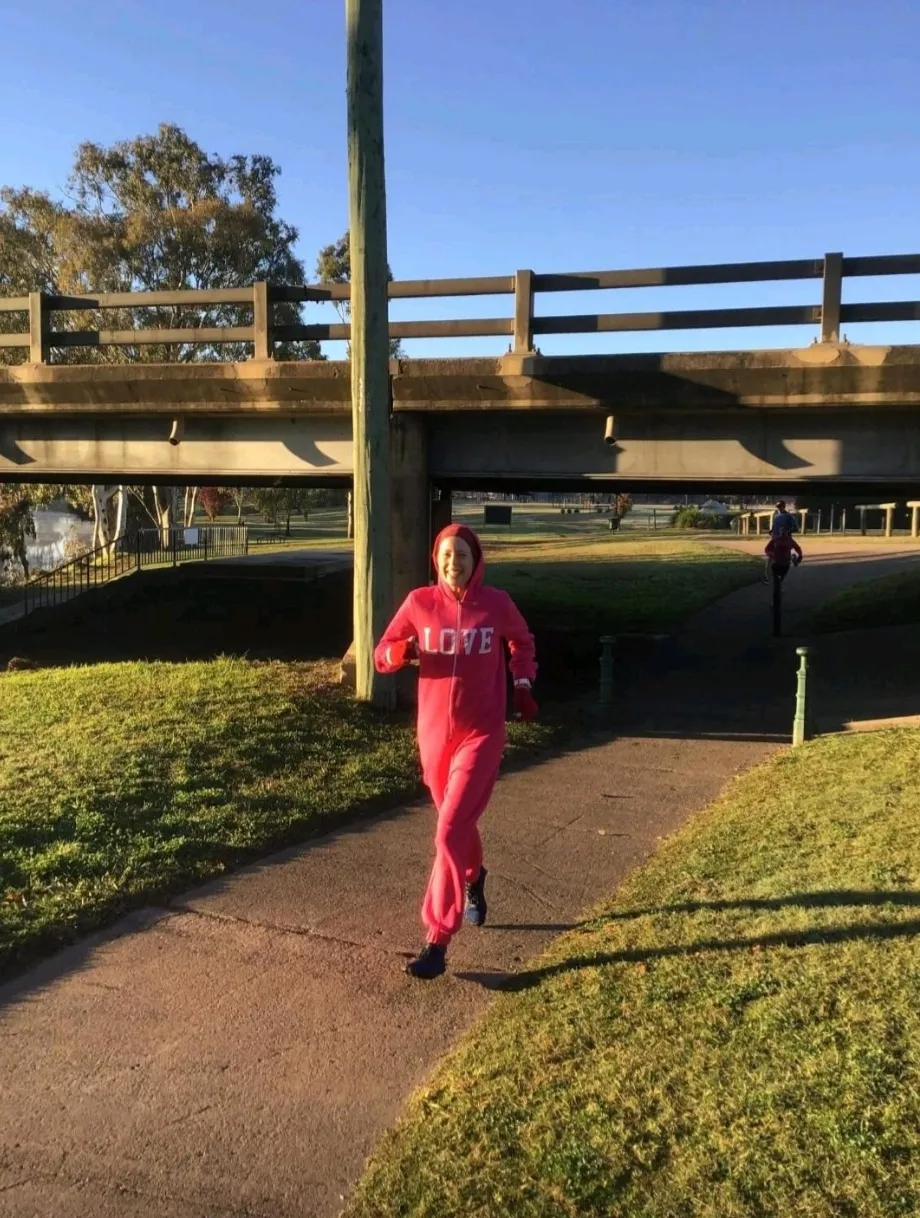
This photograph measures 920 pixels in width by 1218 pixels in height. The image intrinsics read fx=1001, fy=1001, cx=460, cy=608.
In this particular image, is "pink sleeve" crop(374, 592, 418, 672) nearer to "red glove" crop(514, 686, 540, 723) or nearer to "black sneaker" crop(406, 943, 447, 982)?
"red glove" crop(514, 686, 540, 723)

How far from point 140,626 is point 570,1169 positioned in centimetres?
1815

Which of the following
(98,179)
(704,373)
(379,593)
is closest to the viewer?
(379,593)

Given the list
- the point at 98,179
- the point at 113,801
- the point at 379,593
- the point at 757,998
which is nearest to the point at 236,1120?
the point at 757,998

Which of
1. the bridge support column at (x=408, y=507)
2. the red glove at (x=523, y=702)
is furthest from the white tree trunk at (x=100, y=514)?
the red glove at (x=523, y=702)

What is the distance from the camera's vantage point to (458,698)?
4316mm

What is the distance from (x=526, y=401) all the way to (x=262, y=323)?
3.10m

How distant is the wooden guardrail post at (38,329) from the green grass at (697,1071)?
10020mm

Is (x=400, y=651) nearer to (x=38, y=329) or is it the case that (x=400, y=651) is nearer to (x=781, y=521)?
(x=38, y=329)

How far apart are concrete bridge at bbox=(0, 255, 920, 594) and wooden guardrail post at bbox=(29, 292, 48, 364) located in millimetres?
22

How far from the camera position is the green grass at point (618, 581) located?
64.4ft

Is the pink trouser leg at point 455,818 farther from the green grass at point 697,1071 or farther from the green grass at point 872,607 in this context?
the green grass at point 872,607

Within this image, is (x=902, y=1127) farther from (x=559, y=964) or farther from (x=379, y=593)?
(x=379, y=593)

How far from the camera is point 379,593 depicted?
9336 millimetres

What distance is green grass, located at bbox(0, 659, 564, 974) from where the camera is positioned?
201 inches
